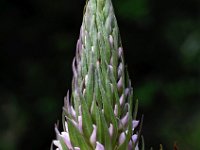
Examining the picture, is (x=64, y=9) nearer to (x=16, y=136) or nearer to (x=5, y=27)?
(x=5, y=27)

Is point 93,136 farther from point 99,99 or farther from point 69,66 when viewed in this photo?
point 69,66

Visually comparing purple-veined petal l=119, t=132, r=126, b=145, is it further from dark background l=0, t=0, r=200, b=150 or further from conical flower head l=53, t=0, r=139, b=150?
dark background l=0, t=0, r=200, b=150

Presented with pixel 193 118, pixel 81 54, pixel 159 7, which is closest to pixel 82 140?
pixel 81 54

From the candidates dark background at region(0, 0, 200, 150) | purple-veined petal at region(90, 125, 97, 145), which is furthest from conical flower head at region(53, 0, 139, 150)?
dark background at region(0, 0, 200, 150)

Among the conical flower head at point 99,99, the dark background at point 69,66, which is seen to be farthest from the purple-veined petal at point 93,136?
the dark background at point 69,66

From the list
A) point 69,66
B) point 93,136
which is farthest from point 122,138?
point 69,66

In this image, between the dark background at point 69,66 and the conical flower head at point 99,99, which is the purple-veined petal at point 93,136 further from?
the dark background at point 69,66
